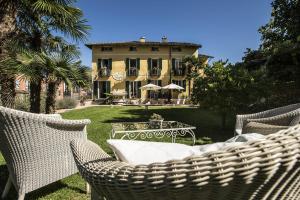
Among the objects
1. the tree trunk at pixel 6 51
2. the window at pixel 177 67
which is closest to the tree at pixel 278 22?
the tree trunk at pixel 6 51

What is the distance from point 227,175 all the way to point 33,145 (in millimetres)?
2179

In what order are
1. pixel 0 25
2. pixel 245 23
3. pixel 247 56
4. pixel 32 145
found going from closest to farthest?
pixel 32 145 < pixel 0 25 < pixel 247 56 < pixel 245 23

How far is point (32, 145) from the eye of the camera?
2740 mm

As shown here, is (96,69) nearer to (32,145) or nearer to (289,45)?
(289,45)

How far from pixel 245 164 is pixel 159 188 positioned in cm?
29

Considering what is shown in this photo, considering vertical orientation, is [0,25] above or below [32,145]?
above

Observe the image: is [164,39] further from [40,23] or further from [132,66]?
[40,23]

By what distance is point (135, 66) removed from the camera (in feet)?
103

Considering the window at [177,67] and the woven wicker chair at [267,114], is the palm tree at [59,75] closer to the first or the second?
the woven wicker chair at [267,114]

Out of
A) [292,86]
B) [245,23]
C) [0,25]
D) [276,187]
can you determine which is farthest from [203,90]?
[245,23]

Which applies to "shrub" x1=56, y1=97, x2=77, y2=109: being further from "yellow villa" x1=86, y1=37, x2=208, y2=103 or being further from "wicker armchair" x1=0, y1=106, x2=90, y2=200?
"wicker armchair" x1=0, y1=106, x2=90, y2=200

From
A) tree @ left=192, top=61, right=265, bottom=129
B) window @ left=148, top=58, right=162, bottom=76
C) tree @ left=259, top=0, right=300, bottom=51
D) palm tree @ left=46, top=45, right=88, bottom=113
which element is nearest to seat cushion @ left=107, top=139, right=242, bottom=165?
palm tree @ left=46, top=45, right=88, bottom=113

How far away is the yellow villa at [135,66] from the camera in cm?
3120

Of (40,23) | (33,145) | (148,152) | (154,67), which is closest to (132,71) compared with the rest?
(154,67)
